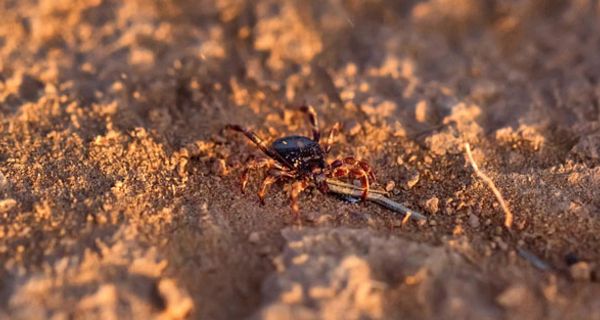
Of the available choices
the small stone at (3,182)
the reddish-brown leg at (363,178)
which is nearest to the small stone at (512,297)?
→ the reddish-brown leg at (363,178)

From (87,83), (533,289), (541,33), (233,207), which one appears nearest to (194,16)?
(87,83)

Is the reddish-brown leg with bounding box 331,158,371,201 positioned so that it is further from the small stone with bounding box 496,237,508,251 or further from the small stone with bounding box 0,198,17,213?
the small stone with bounding box 0,198,17,213

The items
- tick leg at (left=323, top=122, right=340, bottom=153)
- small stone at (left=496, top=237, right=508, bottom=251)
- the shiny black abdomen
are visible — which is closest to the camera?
small stone at (left=496, top=237, right=508, bottom=251)

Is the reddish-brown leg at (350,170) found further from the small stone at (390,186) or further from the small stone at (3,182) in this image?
the small stone at (3,182)

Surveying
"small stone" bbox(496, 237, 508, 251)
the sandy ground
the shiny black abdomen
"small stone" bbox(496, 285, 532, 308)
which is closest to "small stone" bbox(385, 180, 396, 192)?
the sandy ground

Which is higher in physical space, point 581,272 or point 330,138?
point 330,138

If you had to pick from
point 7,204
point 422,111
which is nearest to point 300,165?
point 422,111

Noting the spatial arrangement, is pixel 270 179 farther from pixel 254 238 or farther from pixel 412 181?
pixel 412 181
